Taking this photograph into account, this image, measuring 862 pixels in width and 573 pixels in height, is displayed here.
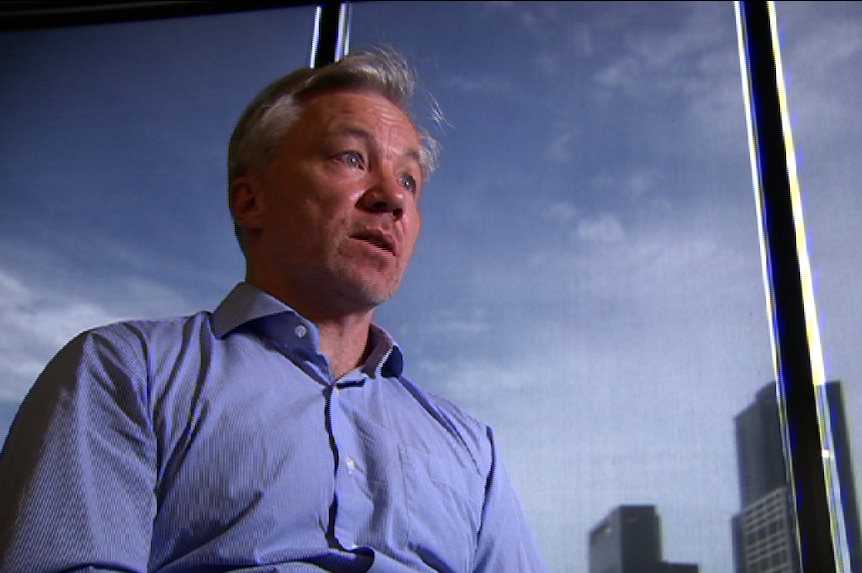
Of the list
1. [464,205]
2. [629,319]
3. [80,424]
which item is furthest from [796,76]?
[80,424]

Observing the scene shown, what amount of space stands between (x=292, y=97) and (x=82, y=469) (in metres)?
0.77

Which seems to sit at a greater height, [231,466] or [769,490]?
[769,490]

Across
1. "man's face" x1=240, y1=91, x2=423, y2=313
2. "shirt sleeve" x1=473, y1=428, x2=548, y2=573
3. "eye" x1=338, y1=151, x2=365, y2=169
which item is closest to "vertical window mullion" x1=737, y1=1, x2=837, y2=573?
"shirt sleeve" x1=473, y1=428, x2=548, y2=573

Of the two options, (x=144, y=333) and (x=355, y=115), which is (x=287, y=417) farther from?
(x=355, y=115)

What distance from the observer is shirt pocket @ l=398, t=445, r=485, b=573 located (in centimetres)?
106

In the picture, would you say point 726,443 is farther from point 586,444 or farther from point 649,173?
point 649,173

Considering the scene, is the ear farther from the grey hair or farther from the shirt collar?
the shirt collar

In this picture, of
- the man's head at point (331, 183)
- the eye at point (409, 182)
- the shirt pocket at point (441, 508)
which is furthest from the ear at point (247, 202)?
the shirt pocket at point (441, 508)

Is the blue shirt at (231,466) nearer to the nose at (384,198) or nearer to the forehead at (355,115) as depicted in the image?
the nose at (384,198)

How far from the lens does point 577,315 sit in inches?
69.6

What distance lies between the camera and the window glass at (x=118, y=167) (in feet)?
6.32

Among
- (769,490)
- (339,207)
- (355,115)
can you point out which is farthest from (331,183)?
(769,490)

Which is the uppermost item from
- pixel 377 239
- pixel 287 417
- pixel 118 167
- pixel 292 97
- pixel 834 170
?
pixel 118 167

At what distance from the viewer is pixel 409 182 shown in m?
1.41
